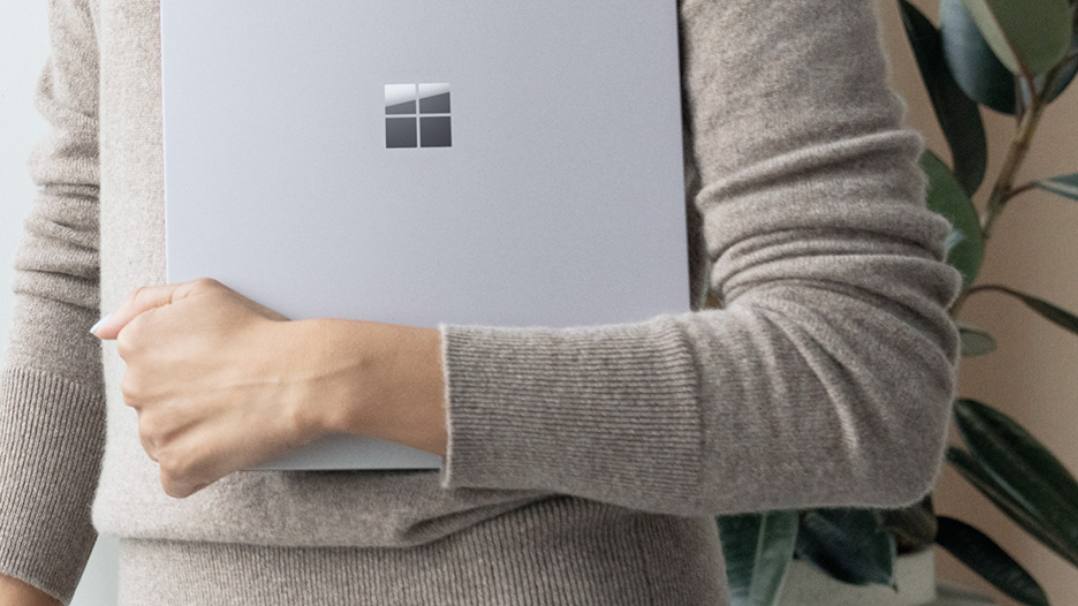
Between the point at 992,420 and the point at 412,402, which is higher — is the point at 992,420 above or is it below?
below

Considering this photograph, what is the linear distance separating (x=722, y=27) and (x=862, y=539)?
75cm

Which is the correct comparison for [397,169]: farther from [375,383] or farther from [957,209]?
[957,209]

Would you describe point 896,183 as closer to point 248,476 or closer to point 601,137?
point 601,137

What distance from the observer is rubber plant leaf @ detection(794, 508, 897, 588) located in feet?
3.36

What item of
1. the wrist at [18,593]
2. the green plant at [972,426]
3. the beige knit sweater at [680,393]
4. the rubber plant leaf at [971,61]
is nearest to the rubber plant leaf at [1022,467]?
the green plant at [972,426]

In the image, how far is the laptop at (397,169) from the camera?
480 mm

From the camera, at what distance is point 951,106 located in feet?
4.02

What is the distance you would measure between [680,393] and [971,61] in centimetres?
95

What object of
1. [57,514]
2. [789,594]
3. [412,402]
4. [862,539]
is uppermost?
[412,402]

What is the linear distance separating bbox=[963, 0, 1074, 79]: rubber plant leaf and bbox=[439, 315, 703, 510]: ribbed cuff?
77cm

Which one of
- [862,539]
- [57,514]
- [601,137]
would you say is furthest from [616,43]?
[862,539]

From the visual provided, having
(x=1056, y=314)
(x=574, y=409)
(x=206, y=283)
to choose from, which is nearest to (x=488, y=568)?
(x=574, y=409)

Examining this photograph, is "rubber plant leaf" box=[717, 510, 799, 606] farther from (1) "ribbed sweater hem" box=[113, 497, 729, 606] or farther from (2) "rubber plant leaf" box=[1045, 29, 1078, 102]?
(2) "rubber plant leaf" box=[1045, 29, 1078, 102]

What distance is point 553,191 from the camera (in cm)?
49
